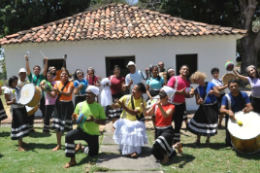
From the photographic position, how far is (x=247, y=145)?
15.4 ft

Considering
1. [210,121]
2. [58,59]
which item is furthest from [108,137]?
[58,59]

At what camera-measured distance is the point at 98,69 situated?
364 inches

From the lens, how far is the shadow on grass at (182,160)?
4.51 m

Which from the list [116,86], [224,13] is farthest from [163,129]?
[224,13]

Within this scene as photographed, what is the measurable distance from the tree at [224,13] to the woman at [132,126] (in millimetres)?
12885

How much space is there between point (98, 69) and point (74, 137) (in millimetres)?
5052

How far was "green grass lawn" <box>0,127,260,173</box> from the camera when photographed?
4.25 m

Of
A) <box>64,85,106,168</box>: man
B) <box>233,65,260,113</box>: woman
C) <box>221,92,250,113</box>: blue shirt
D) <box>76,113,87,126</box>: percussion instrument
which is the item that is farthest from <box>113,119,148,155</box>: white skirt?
<box>233,65,260,113</box>: woman

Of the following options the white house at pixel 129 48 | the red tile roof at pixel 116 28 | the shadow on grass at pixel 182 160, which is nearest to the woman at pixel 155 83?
the shadow on grass at pixel 182 160

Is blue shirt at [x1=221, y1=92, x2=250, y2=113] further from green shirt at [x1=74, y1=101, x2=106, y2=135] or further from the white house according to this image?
the white house

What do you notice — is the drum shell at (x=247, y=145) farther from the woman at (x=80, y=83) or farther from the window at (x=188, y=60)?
the window at (x=188, y=60)

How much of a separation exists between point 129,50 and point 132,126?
486cm

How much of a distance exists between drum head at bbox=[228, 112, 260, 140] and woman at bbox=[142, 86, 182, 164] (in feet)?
4.00

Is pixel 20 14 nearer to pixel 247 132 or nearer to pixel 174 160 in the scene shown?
pixel 174 160
